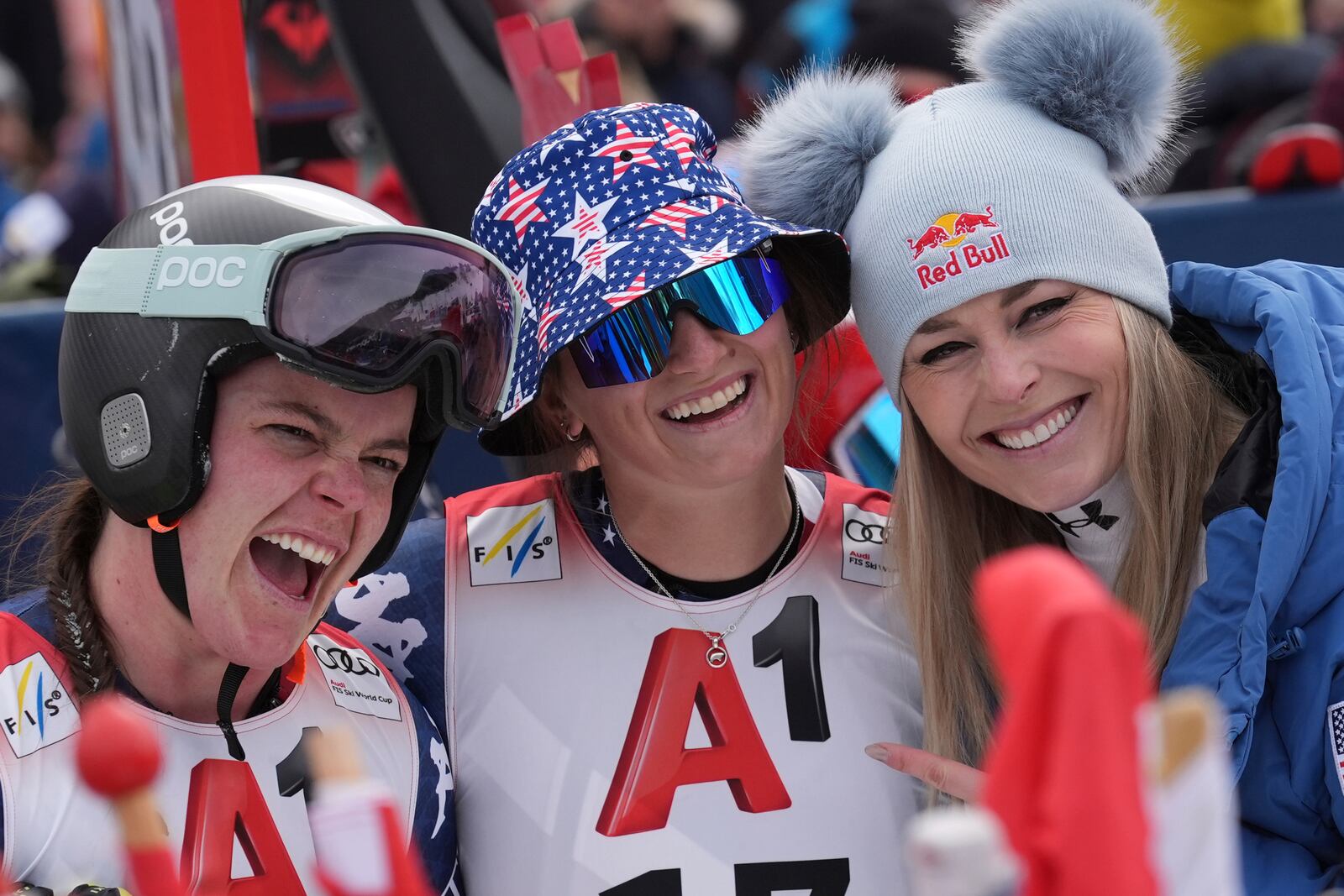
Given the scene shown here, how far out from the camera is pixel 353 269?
1849mm

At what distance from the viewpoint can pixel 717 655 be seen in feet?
7.72

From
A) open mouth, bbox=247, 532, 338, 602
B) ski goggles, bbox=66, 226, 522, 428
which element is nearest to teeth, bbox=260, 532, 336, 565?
open mouth, bbox=247, 532, 338, 602

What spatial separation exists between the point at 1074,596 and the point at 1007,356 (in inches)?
60.5

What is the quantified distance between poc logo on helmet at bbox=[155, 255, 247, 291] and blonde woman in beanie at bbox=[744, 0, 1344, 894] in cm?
96

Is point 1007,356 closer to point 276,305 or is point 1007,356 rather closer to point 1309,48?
point 276,305

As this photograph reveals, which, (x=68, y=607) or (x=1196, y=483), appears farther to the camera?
(x=1196, y=483)

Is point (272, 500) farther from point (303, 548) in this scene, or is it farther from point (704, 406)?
point (704, 406)

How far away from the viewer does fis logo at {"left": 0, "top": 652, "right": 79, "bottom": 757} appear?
181 centimetres

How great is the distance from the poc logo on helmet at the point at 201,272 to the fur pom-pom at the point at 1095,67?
1.26m

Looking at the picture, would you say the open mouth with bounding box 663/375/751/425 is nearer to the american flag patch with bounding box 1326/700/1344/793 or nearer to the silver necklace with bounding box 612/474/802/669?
the silver necklace with bounding box 612/474/802/669

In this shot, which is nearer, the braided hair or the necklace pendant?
the braided hair

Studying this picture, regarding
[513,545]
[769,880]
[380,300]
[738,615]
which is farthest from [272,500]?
[769,880]

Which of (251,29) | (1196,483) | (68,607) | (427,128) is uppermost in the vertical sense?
(251,29)

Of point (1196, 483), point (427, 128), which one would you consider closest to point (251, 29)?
point (427, 128)
